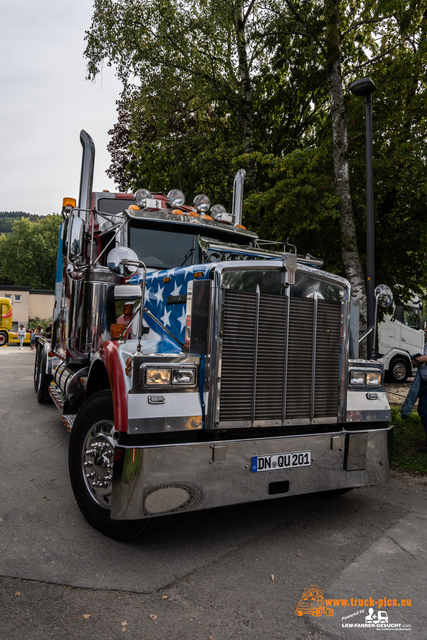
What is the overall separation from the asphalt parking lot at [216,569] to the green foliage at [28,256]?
213ft

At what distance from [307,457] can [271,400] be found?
0.51 metres

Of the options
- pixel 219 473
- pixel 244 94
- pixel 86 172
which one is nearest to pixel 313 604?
pixel 219 473

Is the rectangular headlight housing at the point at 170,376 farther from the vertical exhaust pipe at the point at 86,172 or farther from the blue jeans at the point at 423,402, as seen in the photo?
the blue jeans at the point at 423,402

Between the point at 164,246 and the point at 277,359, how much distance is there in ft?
6.44

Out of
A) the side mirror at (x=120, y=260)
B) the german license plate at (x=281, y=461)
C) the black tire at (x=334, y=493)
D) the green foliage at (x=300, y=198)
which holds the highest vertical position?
the green foliage at (x=300, y=198)

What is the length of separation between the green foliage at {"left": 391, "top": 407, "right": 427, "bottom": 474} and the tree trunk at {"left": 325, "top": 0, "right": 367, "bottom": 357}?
147 centimetres

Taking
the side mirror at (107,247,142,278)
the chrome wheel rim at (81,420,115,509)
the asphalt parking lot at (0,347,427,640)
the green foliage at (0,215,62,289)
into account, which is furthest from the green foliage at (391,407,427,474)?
the green foliage at (0,215,62,289)

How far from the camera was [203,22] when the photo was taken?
42.0 ft

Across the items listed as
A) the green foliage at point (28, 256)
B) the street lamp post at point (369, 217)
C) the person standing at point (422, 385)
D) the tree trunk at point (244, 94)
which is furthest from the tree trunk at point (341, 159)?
the green foliage at point (28, 256)

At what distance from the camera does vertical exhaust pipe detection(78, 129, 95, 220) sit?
206 inches

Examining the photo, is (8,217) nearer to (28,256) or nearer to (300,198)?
(28,256)

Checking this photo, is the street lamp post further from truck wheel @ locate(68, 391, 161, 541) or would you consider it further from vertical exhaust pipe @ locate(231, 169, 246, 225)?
truck wheel @ locate(68, 391, 161, 541)

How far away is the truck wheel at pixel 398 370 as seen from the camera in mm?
16562

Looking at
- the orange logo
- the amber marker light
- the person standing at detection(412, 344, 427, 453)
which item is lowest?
the orange logo
